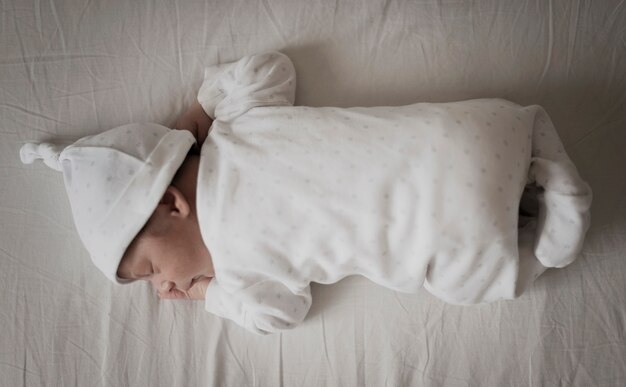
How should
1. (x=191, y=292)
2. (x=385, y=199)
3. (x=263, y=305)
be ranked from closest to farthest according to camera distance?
1. (x=385, y=199)
2. (x=263, y=305)
3. (x=191, y=292)

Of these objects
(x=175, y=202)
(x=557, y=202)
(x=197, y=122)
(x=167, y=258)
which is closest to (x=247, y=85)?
(x=197, y=122)

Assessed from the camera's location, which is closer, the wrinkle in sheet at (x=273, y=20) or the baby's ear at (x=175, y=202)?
the baby's ear at (x=175, y=202)

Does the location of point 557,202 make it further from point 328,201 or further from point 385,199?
point 328,201

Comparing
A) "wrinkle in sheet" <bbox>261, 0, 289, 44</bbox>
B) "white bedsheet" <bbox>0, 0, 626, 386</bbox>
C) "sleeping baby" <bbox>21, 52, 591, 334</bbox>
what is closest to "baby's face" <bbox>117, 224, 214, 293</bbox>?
"sleeping baby" <bbox>21, 52, 591, 334</bbox>

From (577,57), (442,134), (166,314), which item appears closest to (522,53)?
(577,57)

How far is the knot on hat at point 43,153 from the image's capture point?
3.54 feet

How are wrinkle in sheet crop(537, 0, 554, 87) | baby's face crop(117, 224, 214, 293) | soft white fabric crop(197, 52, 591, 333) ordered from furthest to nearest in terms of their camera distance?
wrinkle in sheet crop(537, 0, 554, 87)
baby's face crop(117, 224, 214, 293)
soft white fabric crop(197, 52, 591, 333)

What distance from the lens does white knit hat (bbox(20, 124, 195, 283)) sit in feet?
2.99

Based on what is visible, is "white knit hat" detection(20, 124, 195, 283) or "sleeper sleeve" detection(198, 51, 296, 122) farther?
"sleeper sleeve" detection(198, 51, 296, 122)

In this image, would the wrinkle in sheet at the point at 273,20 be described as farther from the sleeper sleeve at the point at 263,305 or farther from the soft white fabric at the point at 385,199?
the sleeper sleeve at the point at 263,305

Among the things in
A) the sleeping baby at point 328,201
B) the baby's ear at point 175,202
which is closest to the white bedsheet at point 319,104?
the sleeping baby at point 328,201

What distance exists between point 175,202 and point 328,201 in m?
0.31

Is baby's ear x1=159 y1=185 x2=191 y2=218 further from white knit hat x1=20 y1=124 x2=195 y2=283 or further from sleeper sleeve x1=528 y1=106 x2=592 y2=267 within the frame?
sleeper sleeve x1=528 y1=106 x2=592 y2=267

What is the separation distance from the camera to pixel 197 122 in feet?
3.59
